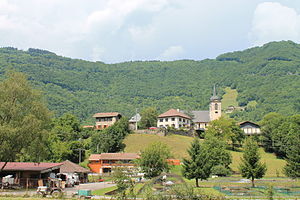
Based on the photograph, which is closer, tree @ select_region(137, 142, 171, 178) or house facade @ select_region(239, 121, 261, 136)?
tree @ select_region(137, 142, 171, 178)

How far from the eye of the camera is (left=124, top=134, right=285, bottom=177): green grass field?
70875mm

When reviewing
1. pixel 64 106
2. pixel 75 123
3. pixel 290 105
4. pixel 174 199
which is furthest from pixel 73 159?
pixel 290 105

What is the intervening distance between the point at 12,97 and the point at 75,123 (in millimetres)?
43631

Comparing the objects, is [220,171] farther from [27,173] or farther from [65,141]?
[65,141]

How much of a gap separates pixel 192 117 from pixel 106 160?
50121 millimetres

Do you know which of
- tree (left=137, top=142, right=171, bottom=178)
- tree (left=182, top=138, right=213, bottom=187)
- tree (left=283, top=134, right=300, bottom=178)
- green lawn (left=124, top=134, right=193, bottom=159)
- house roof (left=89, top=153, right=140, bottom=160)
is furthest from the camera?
green lawn (left=124, top=134, right=193, bottom=159)

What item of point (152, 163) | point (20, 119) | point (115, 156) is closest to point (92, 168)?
point (115, 156)

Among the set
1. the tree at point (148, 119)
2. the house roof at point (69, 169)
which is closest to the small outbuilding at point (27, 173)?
the house roof at point (69, 169)

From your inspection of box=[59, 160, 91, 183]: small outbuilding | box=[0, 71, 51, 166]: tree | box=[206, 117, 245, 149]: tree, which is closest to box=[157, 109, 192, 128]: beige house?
box=[206, 117, 245, 149]: tree

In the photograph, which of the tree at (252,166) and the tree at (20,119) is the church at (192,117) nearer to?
the tree at (252,166)

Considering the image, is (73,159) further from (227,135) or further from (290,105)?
(290,105)

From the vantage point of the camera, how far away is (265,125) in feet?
311

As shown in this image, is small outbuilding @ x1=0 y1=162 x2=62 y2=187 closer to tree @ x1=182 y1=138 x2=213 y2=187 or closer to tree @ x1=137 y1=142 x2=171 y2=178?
tree @ x1=137 y1=142 x2=171 y2=178

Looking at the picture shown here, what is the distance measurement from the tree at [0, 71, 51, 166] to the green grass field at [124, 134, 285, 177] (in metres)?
A: 37.0
